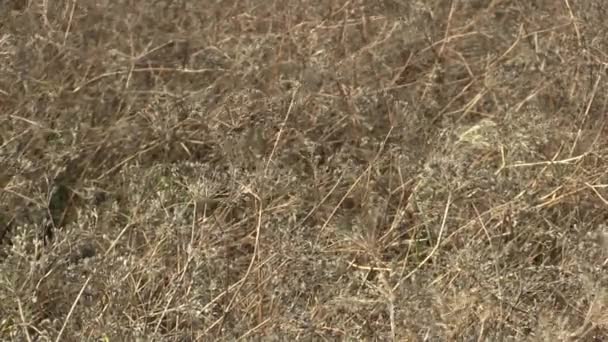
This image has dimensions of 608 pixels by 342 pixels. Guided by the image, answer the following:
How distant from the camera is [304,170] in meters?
2.72

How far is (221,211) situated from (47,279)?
20.5 inches

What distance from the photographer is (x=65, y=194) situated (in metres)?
2.60

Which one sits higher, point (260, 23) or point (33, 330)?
point (260, 23)

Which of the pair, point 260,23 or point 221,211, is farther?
point 260,23

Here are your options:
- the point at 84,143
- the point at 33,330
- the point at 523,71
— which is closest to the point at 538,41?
the point at 523,71

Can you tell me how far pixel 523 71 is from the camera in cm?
307

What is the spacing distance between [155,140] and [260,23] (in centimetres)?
77

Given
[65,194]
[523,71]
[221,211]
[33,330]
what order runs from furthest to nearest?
1. [523,71]
2. [65,194]
3. [221,211]
4. [33,330]

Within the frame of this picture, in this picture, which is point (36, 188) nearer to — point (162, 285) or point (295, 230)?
point (162, 285)

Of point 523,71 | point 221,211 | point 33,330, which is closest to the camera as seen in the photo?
point 33,330

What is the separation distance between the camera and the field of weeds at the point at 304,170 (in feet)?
6.63

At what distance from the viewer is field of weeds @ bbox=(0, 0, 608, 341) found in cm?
202

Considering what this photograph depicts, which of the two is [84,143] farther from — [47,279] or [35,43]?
[47,279]

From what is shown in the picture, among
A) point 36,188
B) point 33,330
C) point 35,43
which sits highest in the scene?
point 35,43
